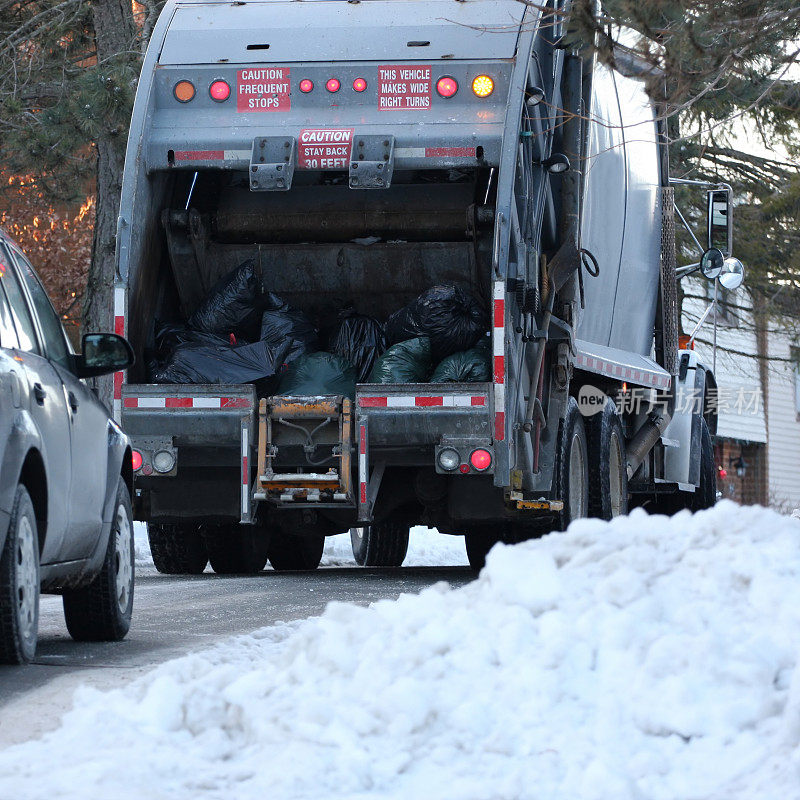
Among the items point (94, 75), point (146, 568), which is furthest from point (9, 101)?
point (146, 568)

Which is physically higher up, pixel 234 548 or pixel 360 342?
pixel 360 342

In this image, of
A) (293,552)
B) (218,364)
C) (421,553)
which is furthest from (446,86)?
(421,553)

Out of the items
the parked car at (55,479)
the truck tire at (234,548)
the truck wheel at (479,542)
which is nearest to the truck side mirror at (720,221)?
the truck wheel at (479,542)

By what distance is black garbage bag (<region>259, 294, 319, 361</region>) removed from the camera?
10531 mm

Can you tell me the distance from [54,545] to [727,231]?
8.33 metres

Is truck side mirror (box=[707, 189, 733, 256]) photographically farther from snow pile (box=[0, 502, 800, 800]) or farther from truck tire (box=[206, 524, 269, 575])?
snow pile (box=[0, 502, 800, 800])

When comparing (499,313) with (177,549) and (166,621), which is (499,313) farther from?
(177,549)

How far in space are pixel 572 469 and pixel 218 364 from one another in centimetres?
272

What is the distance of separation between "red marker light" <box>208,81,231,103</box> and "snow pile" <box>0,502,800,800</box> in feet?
19.6

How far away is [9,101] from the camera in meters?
16.3

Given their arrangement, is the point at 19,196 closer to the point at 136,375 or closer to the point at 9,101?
the point at 9,101

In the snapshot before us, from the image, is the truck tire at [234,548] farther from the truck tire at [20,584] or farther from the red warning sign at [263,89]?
the truck tire at [20,584]

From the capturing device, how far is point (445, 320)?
404 inches

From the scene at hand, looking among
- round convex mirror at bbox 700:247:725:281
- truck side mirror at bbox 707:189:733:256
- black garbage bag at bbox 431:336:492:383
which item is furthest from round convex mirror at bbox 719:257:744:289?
black garbage bag at bbox 431:336:492:383
